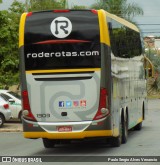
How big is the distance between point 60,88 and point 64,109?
56 centimetres

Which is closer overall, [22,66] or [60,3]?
[22,66]

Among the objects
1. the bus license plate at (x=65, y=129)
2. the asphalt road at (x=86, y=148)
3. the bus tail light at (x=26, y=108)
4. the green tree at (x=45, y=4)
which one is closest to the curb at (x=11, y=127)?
the asphalt road at (x=86, y=148)

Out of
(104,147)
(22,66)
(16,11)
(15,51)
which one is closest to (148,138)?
(104,147)

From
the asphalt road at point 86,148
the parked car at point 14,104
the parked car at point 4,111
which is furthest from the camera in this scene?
the parked car at point 14,104

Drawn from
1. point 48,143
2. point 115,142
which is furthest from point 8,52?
point 115,142

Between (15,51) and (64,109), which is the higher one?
(64,109)

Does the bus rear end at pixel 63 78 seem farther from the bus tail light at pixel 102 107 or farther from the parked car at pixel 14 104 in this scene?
the parked car at pixel 14 104

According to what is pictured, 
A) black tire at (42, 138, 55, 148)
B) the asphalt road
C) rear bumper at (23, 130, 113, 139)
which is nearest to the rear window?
rear bumper at (23, 130, 113, 139)

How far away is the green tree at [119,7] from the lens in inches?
2212

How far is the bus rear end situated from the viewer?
14.6 metres

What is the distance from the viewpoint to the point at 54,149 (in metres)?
16.5

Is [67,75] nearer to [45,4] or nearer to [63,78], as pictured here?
[63,78]

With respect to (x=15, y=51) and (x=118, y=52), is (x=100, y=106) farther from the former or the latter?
(x=15, y=51)

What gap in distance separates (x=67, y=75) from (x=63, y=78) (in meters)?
0.14
